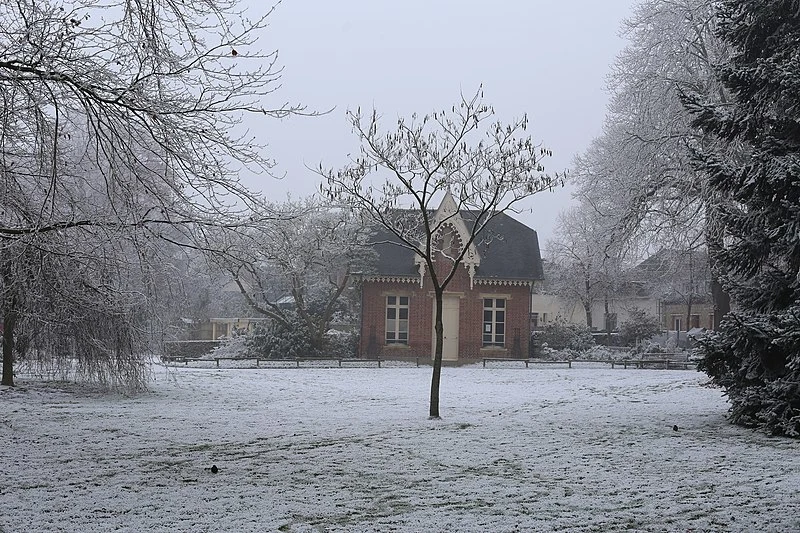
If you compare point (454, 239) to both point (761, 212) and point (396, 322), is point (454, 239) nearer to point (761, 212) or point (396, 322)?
point (396, 322)

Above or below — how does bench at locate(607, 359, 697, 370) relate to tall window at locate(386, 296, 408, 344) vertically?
below

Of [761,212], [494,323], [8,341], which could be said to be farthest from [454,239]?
[761,212]

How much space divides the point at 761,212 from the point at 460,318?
26451 millimetres

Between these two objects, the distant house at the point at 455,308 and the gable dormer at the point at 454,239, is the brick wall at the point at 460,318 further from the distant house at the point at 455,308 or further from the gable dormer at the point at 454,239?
the gable dormer at the point at 454,239

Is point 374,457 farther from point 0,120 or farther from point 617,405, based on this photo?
point 617,405

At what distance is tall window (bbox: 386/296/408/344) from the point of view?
128 feet

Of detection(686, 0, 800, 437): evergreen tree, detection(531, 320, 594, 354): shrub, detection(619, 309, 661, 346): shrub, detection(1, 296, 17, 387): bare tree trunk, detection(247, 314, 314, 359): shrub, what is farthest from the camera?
detection(619, 309, 661, 346): shrub

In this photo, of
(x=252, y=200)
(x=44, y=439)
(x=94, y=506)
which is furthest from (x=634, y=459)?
(x=44, y=439)

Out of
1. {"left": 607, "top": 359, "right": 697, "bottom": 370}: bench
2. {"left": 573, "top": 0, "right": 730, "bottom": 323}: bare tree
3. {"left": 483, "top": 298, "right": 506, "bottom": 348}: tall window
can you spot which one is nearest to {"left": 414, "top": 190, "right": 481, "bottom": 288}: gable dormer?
{"left": 483, "top": 298, "right": 506, "bottom": 348}: tall window

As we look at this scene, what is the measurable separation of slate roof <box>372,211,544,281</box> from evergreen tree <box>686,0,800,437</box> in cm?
2430

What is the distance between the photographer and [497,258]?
39.4m

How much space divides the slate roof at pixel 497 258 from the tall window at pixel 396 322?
1457 millimetres

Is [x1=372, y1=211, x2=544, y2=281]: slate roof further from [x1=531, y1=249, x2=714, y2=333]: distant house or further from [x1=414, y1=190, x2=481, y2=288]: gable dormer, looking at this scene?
[x1=531, y1=249, x2=714, y2=333]: distant house

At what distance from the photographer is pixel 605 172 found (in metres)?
28.6
